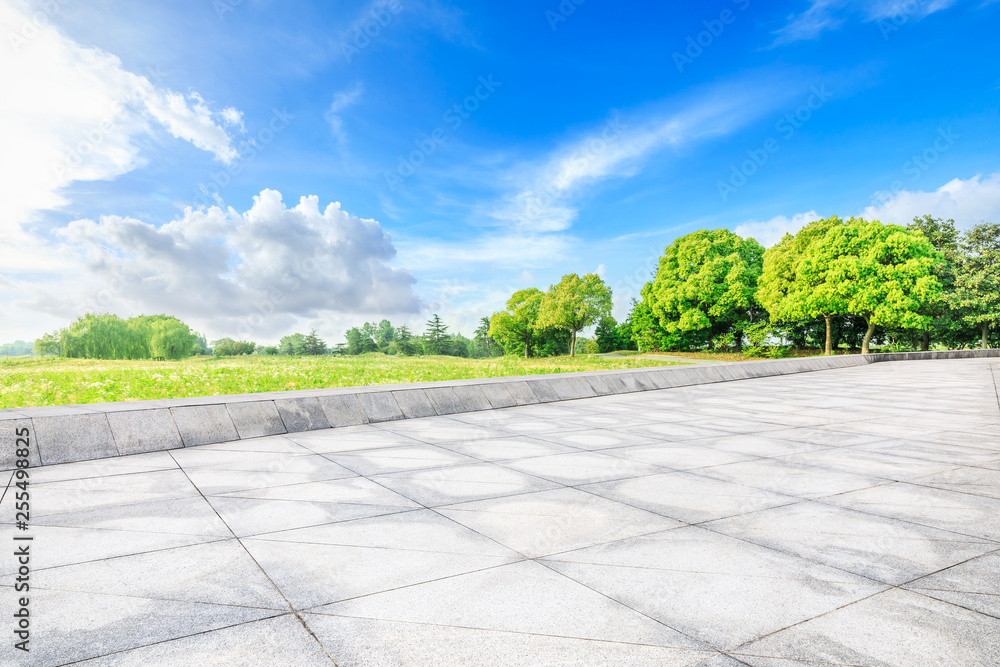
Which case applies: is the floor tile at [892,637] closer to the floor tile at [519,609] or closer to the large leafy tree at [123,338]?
the floor tile at [519,609]

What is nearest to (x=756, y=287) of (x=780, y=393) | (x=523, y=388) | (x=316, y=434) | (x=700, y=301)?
(x=700, y=301)

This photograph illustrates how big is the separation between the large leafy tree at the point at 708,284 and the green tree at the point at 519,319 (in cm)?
1097

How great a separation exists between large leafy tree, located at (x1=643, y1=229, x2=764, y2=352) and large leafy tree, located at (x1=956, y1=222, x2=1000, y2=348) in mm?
12370

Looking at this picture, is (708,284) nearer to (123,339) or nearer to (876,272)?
(876,272)

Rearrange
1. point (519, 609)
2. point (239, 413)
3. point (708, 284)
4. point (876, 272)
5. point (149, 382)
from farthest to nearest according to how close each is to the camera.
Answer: point (708, 284) < point (876, 272) < point (149, 382) < point (239, 413) < point (519, 609)

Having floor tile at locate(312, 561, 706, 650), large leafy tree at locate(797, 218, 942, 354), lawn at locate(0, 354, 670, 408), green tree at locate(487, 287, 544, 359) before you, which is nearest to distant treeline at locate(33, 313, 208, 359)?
lawn at locate(0, 354, 670, 408)

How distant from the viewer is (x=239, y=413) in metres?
6.98

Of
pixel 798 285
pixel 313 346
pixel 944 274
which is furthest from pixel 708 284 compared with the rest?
pixel 313 346

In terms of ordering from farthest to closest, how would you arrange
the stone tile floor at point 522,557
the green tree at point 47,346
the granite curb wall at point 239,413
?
1. the green tree at point 47,346
2. the granite curb wall at point 239,413
3. the stone tile floor at point 522,557

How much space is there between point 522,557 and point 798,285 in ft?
127

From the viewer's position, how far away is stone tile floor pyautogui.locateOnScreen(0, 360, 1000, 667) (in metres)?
2.17

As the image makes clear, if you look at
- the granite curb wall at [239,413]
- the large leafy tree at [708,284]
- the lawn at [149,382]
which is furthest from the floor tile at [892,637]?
the large leafy tree at [708,284]

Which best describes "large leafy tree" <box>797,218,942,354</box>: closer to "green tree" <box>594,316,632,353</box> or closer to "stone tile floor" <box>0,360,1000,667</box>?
"green tree" <box>594,316,632,353</box>

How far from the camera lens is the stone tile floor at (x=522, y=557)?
85.4 inches
